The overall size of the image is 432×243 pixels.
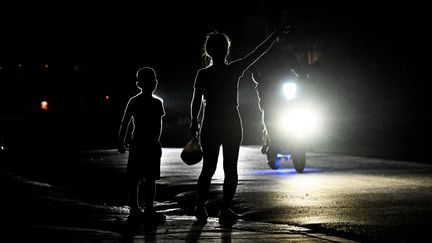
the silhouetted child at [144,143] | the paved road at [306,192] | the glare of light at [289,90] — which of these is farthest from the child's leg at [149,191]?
the glare of light at [289,90]

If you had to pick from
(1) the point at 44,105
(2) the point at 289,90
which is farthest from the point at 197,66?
(2) the point at 289,90

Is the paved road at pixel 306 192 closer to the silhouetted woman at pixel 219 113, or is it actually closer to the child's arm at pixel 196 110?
the silhouetted woman at pixel 219 113

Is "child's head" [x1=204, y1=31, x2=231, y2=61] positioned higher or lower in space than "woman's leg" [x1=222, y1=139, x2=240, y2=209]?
higher

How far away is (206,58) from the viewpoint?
9.90 m

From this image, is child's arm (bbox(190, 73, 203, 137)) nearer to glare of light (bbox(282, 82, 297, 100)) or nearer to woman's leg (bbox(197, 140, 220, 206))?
woman's leg (bbox(197, 140, 220, 206))

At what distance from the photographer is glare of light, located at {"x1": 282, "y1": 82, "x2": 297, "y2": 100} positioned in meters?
17.0

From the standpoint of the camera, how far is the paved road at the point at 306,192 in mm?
8555

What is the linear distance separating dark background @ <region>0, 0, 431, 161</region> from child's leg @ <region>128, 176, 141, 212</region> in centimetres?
1196

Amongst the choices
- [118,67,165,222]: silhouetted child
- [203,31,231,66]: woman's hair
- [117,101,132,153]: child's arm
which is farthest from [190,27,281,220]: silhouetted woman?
[117,101,132,153]: child's arm

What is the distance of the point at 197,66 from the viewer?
66.5 meters

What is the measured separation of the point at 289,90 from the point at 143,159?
798 centimetres

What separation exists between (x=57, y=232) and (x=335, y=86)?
124 feet

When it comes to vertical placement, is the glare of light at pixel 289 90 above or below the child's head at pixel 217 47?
below

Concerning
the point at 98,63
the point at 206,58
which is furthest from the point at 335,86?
the point at 206,58
